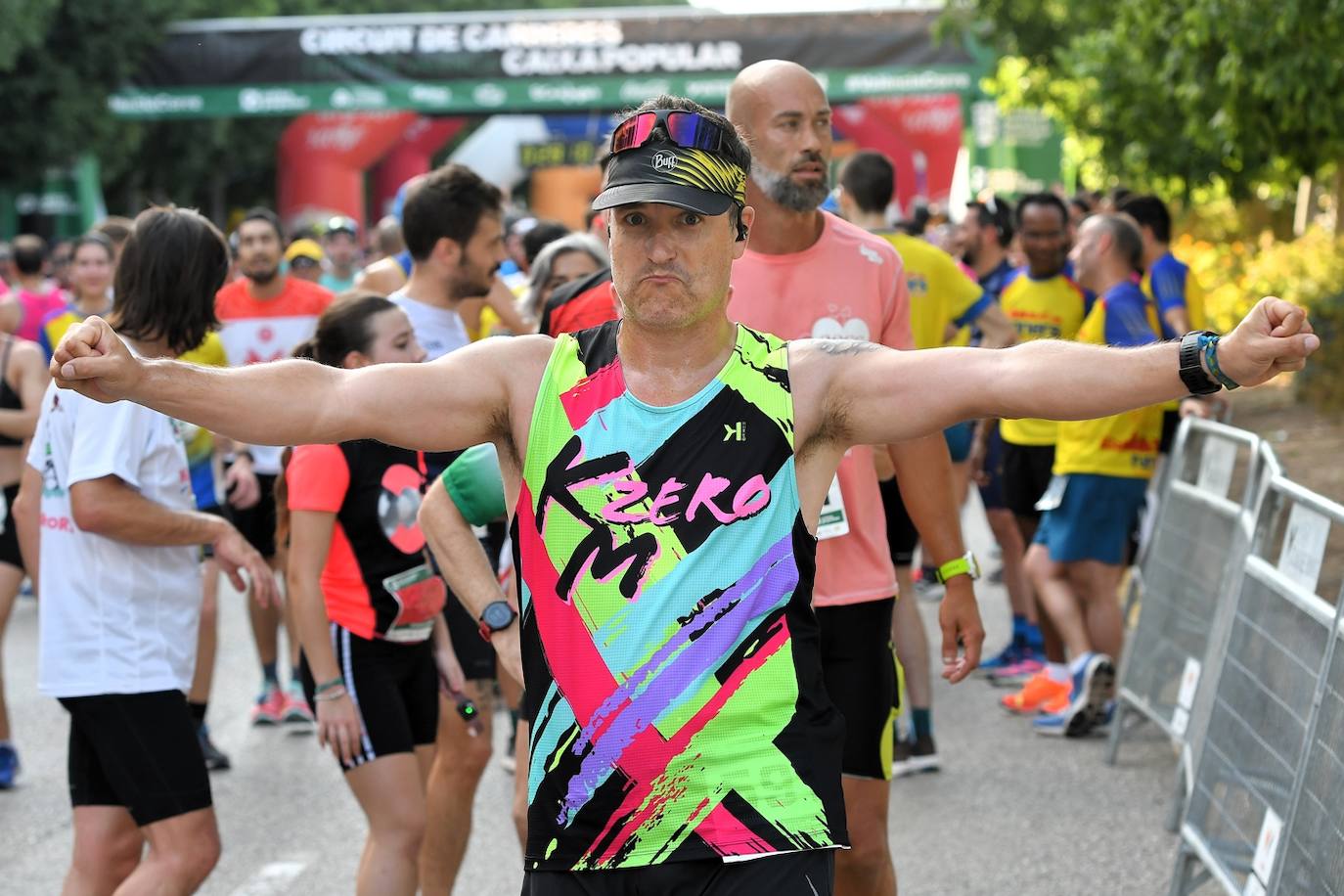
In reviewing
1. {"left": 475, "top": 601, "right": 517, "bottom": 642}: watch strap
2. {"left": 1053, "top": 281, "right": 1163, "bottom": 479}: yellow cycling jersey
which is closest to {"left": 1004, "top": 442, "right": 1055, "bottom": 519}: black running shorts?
{"left": 1053, "top": 281, "right": 1163, "bottom": 479}: yellow cycling jersey

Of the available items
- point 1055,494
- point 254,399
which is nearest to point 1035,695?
point 1055,494

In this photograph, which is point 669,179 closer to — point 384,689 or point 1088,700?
point 384,689

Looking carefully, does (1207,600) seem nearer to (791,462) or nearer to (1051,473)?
(1051,473)

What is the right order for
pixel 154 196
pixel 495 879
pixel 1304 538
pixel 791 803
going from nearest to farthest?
1. pixel 791 803
2. pixel 1304 538
3. pixel 495 879
4. pixel 154 196

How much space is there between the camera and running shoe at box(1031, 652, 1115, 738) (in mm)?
8016

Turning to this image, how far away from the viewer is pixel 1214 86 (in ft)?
32.5

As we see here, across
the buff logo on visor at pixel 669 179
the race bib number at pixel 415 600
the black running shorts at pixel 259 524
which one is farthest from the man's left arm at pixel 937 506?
the black running shorts at pixel 259 524

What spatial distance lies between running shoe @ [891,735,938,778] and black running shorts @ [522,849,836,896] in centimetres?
456

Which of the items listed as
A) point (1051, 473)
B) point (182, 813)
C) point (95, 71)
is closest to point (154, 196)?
point (95, 71)

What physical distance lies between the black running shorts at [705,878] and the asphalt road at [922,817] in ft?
10.3

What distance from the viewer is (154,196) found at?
150ft

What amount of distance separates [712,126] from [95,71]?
113 feet

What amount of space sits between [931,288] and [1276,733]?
9.98ft

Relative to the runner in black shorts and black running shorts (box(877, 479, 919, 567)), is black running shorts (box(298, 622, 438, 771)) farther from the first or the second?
the runner in black shorts
